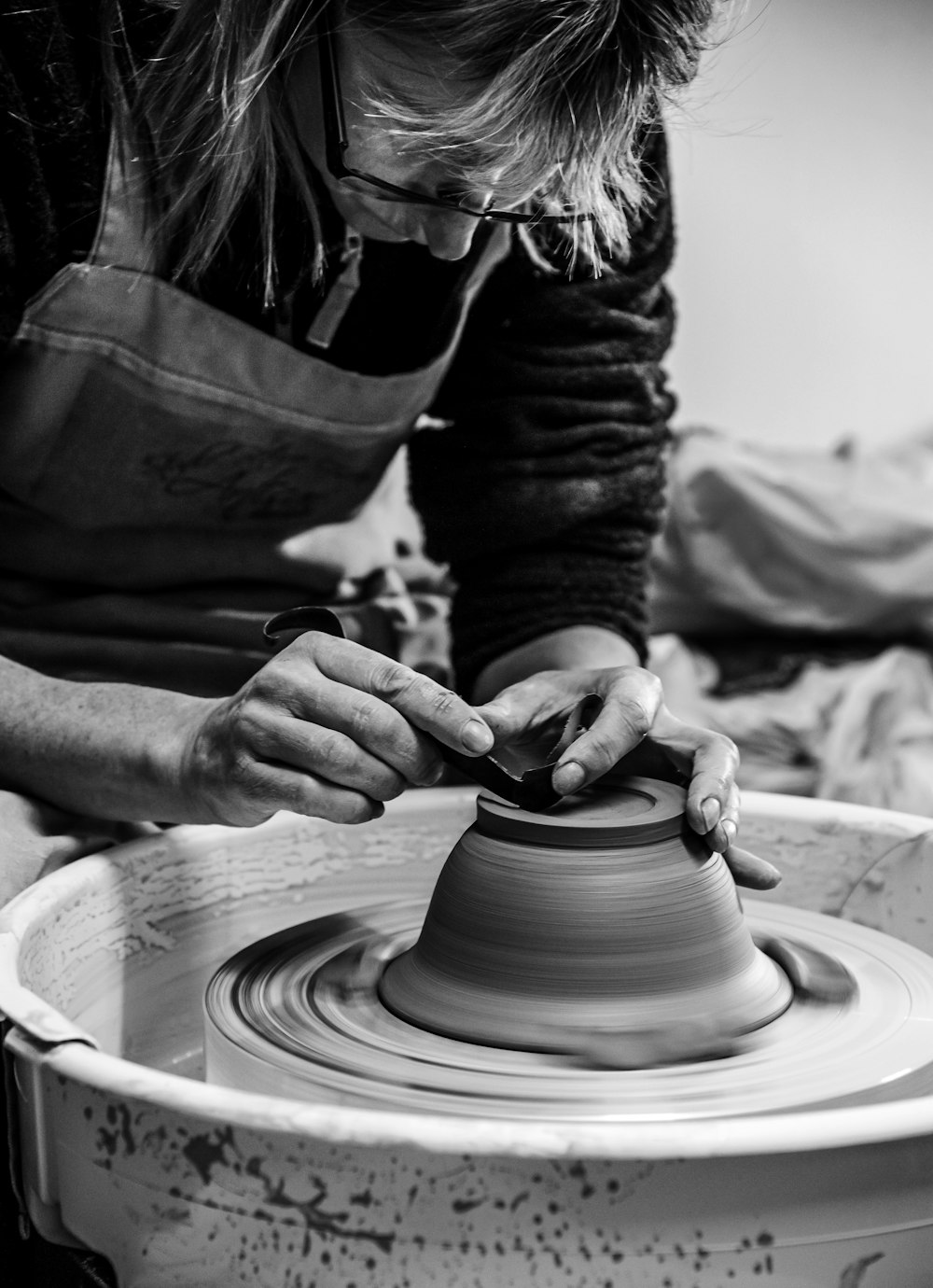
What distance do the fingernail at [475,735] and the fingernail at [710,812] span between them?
149 mm

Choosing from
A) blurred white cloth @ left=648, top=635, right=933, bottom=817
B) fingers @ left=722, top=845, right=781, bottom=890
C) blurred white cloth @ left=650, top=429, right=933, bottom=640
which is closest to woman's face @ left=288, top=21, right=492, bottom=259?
fingers @ left=722, top=845, right=781, bottom=890

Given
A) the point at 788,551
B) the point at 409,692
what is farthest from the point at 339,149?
the point at 788,551

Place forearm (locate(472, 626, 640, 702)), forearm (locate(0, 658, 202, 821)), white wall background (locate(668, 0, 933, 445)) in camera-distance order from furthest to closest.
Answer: white wall background (locate(668, 0, 933, 445)) < forearm (locate(472, 626, 640, 702)) < forearm (locate(0, 658, 202, 821))

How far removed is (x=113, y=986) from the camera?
0.96m

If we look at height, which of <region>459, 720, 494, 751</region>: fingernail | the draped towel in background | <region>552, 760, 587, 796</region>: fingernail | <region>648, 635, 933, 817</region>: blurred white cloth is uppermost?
<region>459, 720, 494, 751</region>: fingernail

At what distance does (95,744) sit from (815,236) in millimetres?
2412

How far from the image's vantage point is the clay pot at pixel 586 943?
781 millimetres

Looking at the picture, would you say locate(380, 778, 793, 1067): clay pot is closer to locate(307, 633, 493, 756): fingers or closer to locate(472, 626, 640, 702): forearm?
locate(307, 633, 493, 756): fingers

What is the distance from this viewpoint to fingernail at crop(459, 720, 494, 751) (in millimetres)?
811

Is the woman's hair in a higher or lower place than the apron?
higher

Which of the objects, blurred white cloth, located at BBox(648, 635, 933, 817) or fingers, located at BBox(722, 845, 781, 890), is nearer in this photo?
fingers, located at BBox(722, 845, 781, 890)

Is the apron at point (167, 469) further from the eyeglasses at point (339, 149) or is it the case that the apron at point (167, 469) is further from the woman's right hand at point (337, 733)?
the woman's right hand at point (337, 733)

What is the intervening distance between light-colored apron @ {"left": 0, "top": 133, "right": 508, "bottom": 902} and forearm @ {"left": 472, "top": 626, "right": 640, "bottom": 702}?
0.43 ft

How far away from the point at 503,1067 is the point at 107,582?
0.64 m
